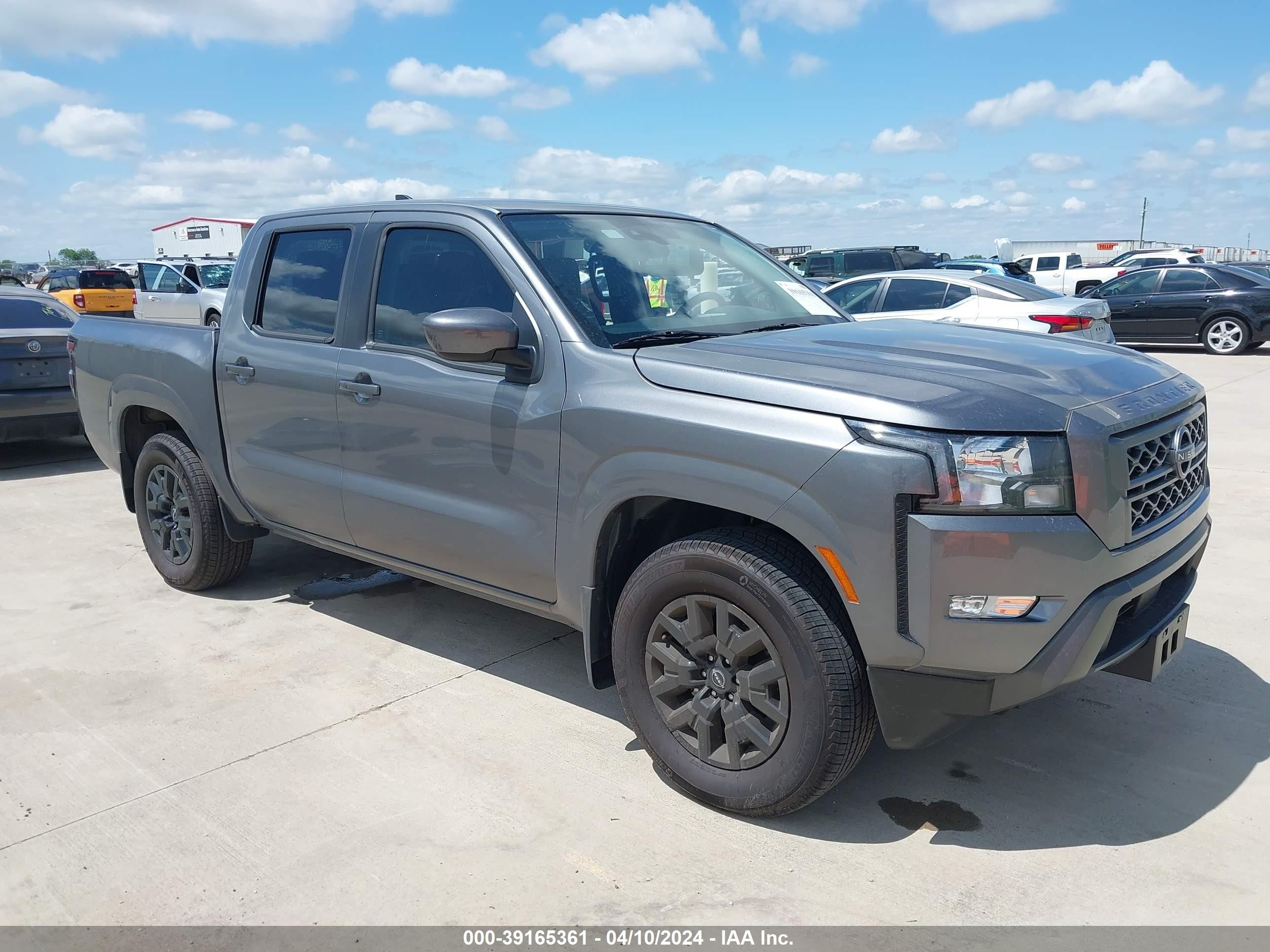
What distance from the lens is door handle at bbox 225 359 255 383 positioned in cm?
467

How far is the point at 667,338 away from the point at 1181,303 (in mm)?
16620

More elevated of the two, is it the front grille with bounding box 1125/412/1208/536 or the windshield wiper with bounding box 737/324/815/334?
the windshield wiper with bounding box 737/324/815/334

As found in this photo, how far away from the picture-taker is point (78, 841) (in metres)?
3.16

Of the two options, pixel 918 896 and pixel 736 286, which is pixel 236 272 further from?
pixel 918 896

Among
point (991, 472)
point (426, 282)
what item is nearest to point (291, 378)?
point (426, 282)

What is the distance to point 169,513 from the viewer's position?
217 inches

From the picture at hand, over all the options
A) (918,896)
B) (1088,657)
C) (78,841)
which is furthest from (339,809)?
(1088,657)

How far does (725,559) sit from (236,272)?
3202mm

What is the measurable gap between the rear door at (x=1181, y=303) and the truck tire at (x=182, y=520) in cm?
1664

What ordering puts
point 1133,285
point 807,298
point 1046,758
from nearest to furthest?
point 1046,758 < point 807,298 < point 1133,285

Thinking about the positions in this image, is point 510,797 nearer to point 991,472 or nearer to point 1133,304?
point 991,472

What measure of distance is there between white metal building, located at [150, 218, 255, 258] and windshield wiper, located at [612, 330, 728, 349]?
4281 centimetres

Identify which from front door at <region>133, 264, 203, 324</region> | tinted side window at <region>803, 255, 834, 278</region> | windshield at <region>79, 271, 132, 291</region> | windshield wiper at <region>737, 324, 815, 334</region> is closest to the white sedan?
windshield wiper at <region>737, 324, 815, 334</region>

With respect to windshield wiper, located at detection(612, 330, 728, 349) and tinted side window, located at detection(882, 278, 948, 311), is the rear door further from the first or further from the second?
windshield wiper, located at detection(612, 330, 728, 349)
